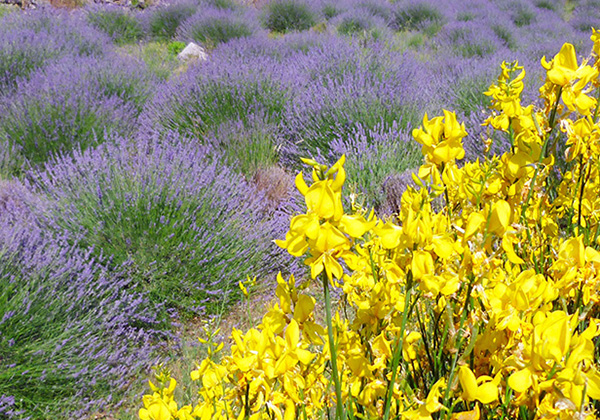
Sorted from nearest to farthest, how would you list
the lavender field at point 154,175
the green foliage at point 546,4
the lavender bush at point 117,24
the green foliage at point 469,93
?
the lavender field at point 154,175
the green foliage at point 469,93
the lavender bush at point 117,24
the green foliage at point 546,4

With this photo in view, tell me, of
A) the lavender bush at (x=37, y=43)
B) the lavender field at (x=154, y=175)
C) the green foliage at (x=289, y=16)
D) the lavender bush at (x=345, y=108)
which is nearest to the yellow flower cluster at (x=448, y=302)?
→ the lavender field at (x=154, y=175)

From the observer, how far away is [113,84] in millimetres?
4445

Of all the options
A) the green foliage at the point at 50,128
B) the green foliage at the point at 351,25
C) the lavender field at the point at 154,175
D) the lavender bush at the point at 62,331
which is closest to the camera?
the lavender bush at the point at 62,331

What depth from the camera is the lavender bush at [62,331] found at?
1.66 metres

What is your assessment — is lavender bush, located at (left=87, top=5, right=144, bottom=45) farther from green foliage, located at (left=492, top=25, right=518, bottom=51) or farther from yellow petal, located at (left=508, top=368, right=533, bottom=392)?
yellow petal, located at (left=508, top=368, right=533, bottom=392)

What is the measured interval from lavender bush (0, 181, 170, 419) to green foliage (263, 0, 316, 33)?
874 cm

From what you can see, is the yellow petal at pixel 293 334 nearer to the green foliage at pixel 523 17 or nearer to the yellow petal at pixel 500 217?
the yellow petal at pixel 500 217

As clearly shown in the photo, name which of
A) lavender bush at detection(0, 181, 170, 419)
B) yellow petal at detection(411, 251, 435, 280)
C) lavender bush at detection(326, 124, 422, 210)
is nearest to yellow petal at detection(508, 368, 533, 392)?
yellow petal at detection(411, 251, 435, 280)

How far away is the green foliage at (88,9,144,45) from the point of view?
8.96 meters

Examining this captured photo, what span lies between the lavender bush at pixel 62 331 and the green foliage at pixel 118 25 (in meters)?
7.94

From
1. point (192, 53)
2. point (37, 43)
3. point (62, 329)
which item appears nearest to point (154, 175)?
point (62, 329)

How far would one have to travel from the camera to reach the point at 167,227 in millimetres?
2289

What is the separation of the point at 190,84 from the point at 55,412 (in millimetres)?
3168

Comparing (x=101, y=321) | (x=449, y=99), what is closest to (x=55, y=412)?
(x=101, y=321)
